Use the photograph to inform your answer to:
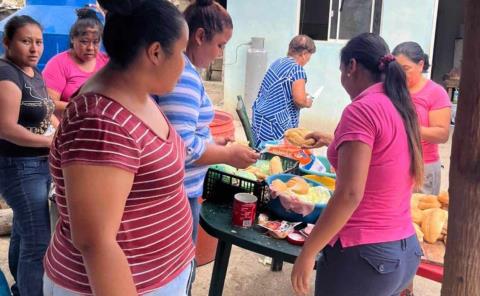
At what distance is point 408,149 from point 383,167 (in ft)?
0.40

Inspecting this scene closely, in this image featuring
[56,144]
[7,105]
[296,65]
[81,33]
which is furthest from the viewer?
[296,65]

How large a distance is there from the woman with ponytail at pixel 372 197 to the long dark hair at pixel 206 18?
0.59 meters

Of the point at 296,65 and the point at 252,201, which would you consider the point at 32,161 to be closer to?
the point at 252,201

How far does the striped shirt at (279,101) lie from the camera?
392cm

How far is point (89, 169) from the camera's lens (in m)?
1.01

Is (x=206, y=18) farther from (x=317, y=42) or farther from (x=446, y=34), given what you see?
(x=446, y=34)

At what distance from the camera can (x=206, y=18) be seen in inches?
75.4

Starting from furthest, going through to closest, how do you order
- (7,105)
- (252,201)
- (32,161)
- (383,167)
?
(32,161)
(7,105)
(252,201)
(383,167)

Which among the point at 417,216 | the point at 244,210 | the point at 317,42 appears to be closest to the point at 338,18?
the point at 317,42

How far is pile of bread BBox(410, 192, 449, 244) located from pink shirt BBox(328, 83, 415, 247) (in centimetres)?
58

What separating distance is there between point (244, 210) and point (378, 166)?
723 mm

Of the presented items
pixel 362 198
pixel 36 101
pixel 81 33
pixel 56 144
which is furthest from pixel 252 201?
pixel 81 33

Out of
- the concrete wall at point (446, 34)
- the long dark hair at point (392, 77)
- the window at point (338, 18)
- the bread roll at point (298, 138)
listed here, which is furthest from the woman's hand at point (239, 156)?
the concrete wall at point (446, 34)

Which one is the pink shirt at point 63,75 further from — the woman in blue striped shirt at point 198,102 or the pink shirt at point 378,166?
the pink shirt at point 378,166
